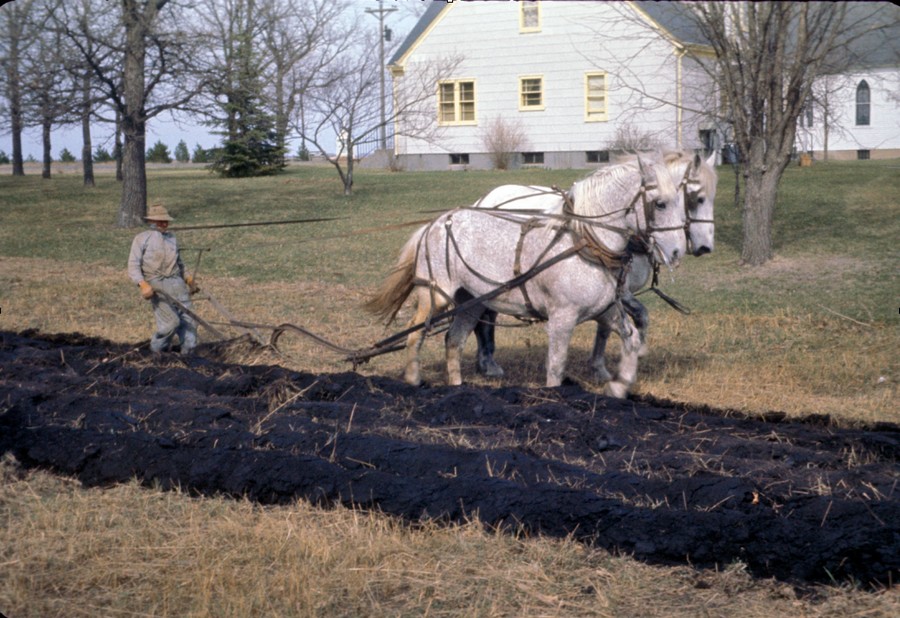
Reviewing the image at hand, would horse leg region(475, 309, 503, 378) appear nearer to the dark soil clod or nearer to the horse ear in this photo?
the dark soil clod

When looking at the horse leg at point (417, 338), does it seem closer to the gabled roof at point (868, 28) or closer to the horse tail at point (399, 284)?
the horse tail at point (399, 284)

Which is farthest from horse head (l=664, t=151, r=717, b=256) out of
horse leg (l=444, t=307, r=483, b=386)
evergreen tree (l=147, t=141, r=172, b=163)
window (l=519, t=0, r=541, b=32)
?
→ evergreen tree (l=147, t=141, r=172, b=163)

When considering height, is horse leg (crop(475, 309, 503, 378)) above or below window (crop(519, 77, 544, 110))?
below

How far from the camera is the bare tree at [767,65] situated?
30.7 ft

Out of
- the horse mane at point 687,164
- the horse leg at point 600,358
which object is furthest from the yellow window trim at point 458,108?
the horse mane at point 687,164

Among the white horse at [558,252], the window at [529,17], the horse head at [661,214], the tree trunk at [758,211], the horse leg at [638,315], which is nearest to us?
the horse head at [661,214]

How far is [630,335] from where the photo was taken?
8.36m

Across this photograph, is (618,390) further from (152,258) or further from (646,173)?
(152,258)

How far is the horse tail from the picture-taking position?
9.44 m

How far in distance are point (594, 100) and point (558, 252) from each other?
1145 inches

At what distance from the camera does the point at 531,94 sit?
38.3 metres

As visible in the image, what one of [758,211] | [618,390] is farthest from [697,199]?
[758,211]

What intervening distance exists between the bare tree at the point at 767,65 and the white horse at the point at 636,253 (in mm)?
1352

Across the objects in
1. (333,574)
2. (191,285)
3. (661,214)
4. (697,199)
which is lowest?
(333,574)
